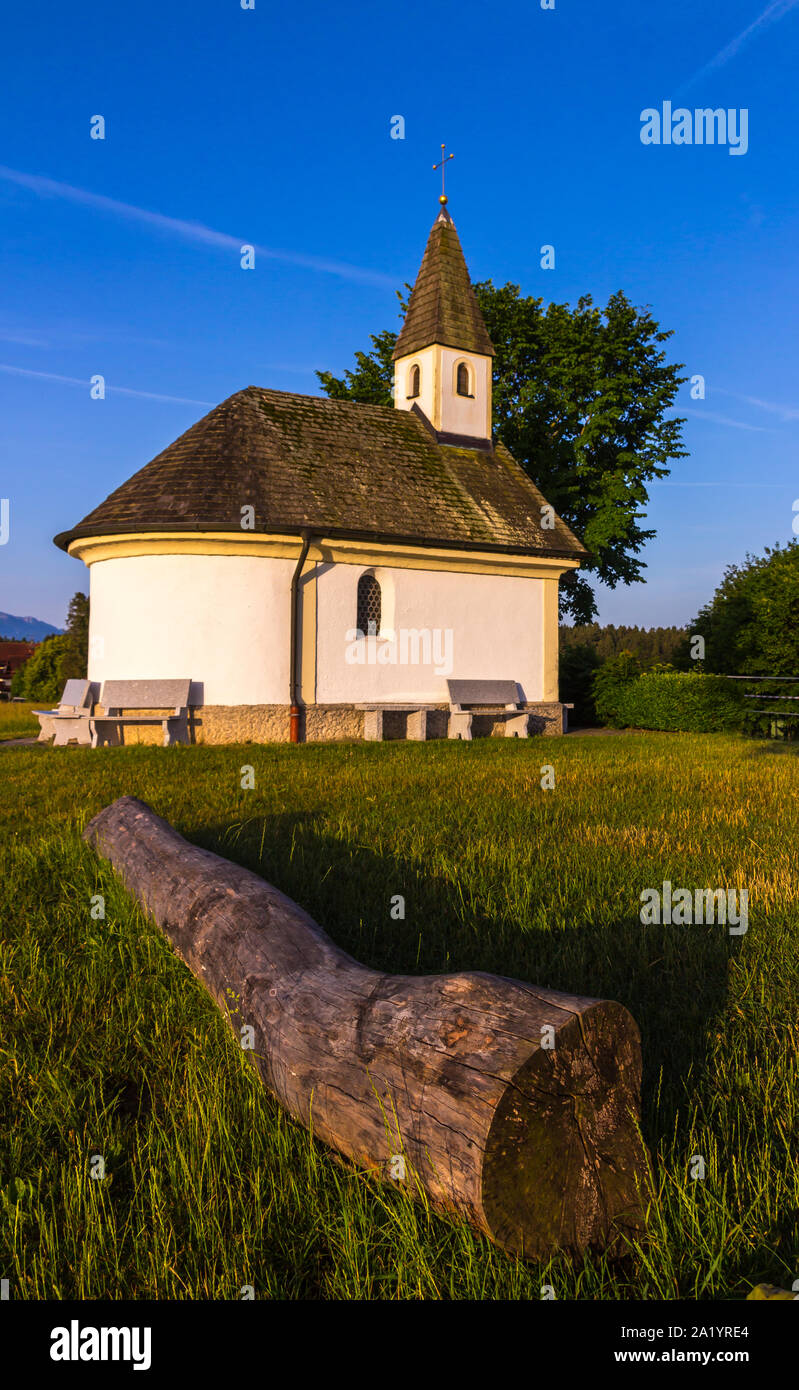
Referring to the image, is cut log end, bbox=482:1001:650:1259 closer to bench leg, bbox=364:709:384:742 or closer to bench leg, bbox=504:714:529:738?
bench leg, bbox=364:709:384:742

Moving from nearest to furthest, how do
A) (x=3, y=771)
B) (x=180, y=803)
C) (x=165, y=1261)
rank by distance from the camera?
1. (x=165, y=1261)
2. (x=180, y=803)
3. (x=3, y=771)

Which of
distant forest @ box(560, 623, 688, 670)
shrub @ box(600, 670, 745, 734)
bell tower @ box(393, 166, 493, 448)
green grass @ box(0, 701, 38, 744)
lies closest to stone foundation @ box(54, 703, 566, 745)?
green grass @ box(0, 701, 38, 744)

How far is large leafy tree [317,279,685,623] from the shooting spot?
26.8 m

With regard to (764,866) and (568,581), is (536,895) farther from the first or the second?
(568,581)

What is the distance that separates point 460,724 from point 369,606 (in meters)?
3.17

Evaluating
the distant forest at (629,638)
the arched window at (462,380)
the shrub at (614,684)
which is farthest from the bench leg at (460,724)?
the distant forest at (629,638)

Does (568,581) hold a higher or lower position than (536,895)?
higher

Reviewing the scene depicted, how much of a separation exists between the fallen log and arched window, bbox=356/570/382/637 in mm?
15755

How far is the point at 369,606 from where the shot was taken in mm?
18766

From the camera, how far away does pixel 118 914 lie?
490cm

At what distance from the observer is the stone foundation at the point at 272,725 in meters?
16.7

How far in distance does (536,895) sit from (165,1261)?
3.43 meters
